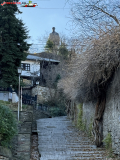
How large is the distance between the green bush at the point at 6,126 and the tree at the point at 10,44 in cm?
1112

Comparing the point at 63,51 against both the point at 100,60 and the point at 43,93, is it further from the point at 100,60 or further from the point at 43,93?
the point at 100,60

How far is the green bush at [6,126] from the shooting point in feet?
18.3

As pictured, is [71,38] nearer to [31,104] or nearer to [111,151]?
[111,151]

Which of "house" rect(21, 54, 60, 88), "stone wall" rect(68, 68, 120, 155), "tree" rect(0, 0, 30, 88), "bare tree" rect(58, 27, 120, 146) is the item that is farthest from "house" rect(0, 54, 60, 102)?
"bare tree" rect(58, 27, 120, 146)

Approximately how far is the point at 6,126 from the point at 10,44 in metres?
13.2

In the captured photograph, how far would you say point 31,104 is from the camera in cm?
1934

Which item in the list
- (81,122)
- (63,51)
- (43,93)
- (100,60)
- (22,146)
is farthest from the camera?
(63,51)

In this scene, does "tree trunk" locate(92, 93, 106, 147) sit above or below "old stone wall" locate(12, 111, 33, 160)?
above

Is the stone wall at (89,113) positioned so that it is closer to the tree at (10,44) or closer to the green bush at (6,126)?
the green bush at (6,126)

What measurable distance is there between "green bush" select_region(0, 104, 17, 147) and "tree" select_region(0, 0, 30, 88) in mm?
11118

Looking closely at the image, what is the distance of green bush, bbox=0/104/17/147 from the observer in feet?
18.3

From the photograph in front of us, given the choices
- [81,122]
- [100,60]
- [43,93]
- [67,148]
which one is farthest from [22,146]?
[43,93]

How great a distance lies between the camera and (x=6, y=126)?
557 centimetres

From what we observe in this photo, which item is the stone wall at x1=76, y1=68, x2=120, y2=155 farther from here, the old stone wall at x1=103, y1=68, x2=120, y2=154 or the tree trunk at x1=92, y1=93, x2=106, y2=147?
the tree trunk at x1=92, y1=93, x2=106, y2=147
